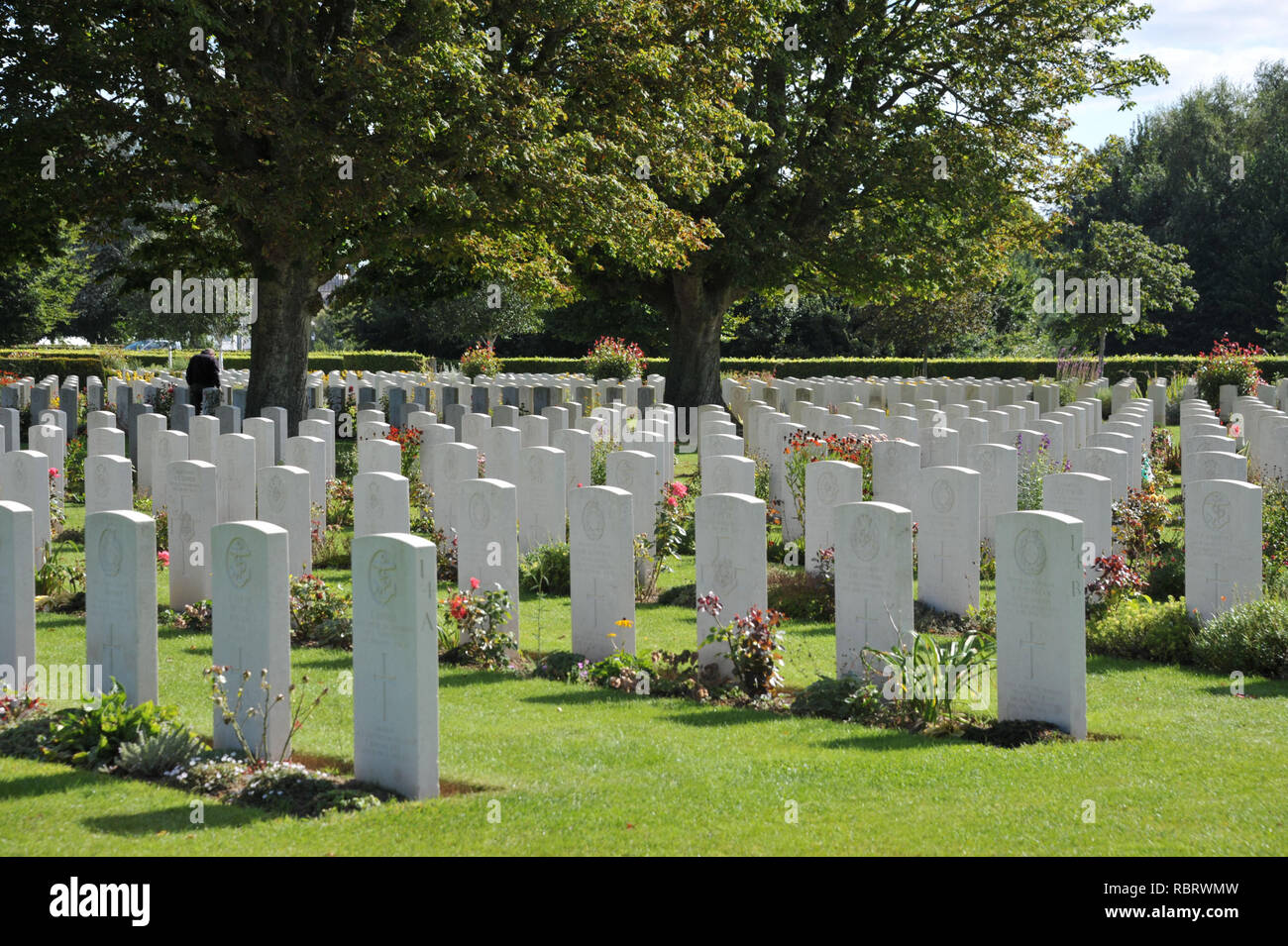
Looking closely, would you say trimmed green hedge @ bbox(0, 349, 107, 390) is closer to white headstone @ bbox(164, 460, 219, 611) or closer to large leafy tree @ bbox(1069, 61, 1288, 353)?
white headstone @ bbox(164, 460, 219, 611)

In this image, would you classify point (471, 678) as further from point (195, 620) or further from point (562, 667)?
point (195, 620)

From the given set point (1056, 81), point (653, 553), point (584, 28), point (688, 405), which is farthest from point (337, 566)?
point (1056, 81)

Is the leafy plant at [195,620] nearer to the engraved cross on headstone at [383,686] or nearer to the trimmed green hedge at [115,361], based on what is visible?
the engraved cross on headstone at [383,686]

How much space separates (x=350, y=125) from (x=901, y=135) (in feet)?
36.6

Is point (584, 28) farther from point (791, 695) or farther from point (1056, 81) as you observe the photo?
point (791, 695)

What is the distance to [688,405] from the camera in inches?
1001

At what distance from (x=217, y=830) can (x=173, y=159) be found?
1437 cm

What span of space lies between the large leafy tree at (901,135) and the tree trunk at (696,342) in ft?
3.26

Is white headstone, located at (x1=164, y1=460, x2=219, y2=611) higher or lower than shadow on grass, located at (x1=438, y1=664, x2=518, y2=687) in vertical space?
higher

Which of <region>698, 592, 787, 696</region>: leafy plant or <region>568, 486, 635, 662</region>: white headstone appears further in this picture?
<region>568, 486, 635, 662</region>: white headstone

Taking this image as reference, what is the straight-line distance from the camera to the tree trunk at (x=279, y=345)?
18.7 meters

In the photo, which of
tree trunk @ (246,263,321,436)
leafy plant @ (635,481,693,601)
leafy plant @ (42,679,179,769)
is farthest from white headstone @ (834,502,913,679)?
tree trunk @ (246,263,321,436)

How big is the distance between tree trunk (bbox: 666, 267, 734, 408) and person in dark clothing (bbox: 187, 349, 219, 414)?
360 inches

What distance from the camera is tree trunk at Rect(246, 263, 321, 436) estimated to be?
61.5ft
